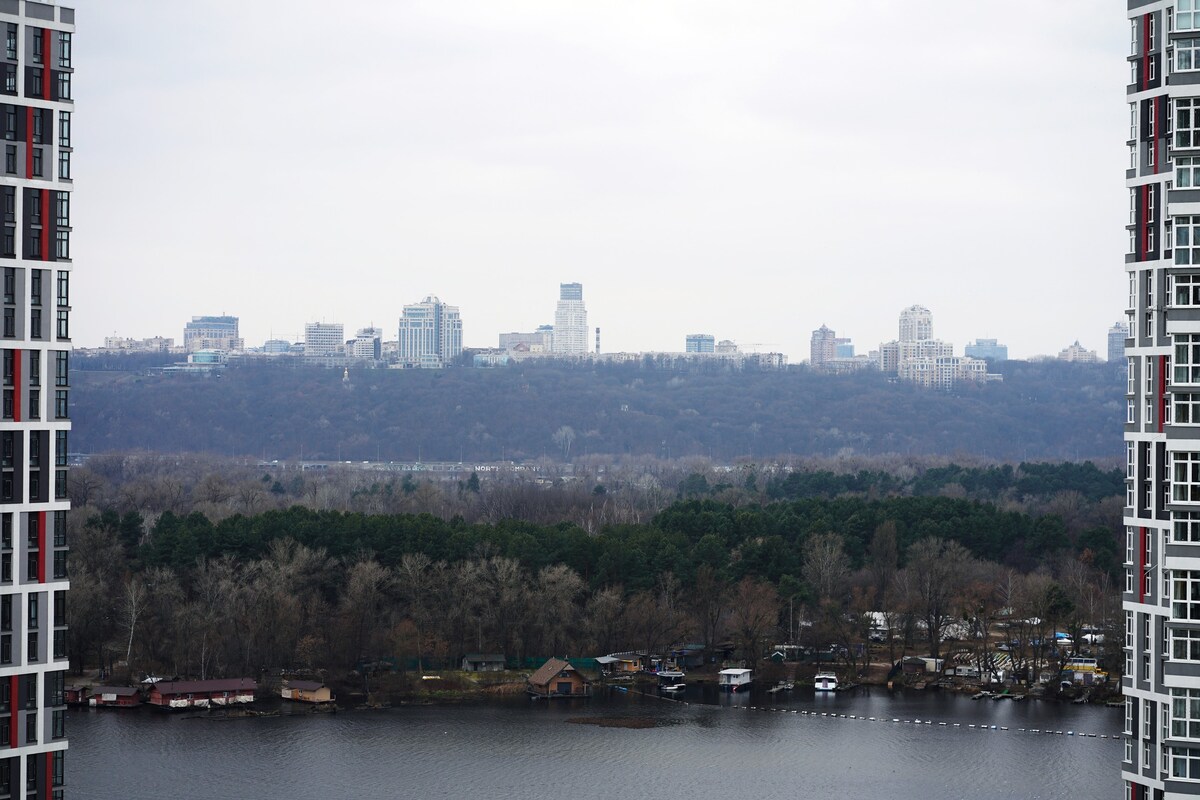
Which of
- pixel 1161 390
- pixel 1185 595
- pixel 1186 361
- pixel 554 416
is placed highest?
pixel 1186 361

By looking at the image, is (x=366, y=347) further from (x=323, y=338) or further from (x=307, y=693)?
(x=307, y=693)

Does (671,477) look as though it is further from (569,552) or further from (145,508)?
(569,552)

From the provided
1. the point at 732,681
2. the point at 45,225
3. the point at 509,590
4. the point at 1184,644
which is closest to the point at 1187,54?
the point at 1184,644

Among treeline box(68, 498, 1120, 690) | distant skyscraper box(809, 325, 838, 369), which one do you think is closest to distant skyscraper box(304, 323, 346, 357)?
distant skyscraper box(809, 325, 838, 369)

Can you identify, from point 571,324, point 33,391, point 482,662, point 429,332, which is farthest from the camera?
point 571,324

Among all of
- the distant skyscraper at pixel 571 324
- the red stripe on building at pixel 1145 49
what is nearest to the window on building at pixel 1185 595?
the red stripe on building at pixel 1145 49

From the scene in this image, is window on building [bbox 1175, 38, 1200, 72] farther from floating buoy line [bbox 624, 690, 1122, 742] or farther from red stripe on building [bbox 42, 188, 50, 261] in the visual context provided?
floating buoy line [bbox 624, 690, 1122, 742]

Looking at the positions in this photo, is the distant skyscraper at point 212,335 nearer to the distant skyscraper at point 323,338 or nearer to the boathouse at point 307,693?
the distant skyscraper at point 323,338
